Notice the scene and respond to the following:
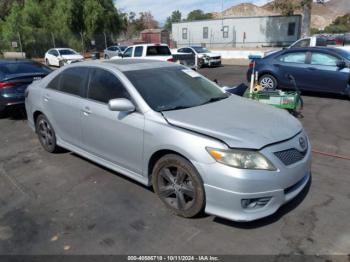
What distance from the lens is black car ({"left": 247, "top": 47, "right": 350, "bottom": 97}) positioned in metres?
9.13

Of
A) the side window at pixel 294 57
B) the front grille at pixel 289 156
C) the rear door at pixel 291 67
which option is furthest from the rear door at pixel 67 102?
the side window at pixel 294 57

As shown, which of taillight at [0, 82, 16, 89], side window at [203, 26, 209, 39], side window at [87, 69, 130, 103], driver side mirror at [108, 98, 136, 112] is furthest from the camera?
side window at [203, 26, 209, 39]

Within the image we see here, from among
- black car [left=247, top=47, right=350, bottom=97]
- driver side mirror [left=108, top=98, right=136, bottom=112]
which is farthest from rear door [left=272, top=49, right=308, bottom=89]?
driver side mirror [left=108, top=98, right=136, bottom=112]

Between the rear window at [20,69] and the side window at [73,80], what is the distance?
3.61m

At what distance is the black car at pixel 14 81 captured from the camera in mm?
7859

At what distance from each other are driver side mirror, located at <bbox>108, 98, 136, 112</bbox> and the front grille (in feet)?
5.55

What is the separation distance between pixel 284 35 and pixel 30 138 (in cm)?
3766

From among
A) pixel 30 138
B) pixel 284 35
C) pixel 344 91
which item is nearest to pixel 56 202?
pixel 30 138

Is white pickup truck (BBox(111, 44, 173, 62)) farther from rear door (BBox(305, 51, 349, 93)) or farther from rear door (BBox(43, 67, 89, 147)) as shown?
rear door (BBox(43, 67, 89, 147))

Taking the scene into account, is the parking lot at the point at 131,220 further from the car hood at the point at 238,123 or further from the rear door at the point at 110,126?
the car hood at the point at 238,123

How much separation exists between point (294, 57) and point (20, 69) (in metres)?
7.63

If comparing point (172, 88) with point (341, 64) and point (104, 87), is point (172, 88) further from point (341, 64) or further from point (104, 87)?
point (341, 64)

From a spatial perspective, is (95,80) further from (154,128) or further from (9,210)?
(9,210)

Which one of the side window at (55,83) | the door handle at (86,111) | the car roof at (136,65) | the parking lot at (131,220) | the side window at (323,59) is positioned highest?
the car roof at (136,65)
